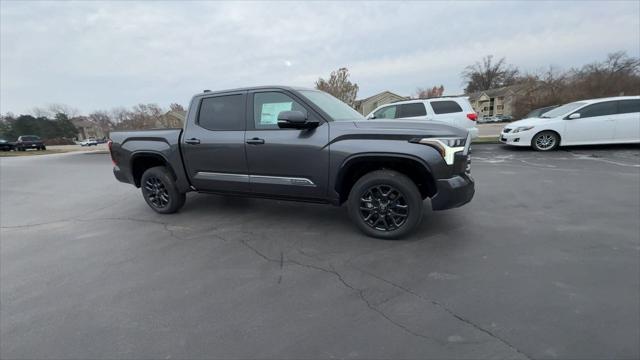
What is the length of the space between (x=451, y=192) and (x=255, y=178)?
240cm

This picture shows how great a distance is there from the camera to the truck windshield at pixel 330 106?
3616 mm

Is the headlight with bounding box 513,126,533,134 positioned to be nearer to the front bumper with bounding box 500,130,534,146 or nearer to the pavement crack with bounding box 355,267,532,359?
the front bumper with bounding box 500,130,534,146

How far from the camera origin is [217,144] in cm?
395

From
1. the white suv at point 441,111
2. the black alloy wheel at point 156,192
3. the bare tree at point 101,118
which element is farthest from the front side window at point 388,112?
the bare tree at point 101,118

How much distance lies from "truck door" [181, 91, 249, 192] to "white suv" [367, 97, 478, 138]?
5.97 meters

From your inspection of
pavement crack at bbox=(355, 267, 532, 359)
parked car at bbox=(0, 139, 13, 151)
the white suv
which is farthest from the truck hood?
parked car at bbox=(0, 139, 13, 151)

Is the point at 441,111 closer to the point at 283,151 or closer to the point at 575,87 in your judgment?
the point at 283,151

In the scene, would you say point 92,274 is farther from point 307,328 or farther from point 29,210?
point 29,210

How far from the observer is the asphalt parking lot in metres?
1.91

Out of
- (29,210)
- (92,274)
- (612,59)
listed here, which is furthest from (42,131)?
(612,59)

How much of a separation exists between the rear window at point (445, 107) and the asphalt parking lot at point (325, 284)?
5372 mm

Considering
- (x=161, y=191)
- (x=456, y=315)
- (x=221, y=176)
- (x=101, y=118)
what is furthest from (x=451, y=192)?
(x=101, y=118)

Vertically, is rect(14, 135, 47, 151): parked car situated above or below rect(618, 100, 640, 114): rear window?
below

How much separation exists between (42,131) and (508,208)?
85130 millimetres
